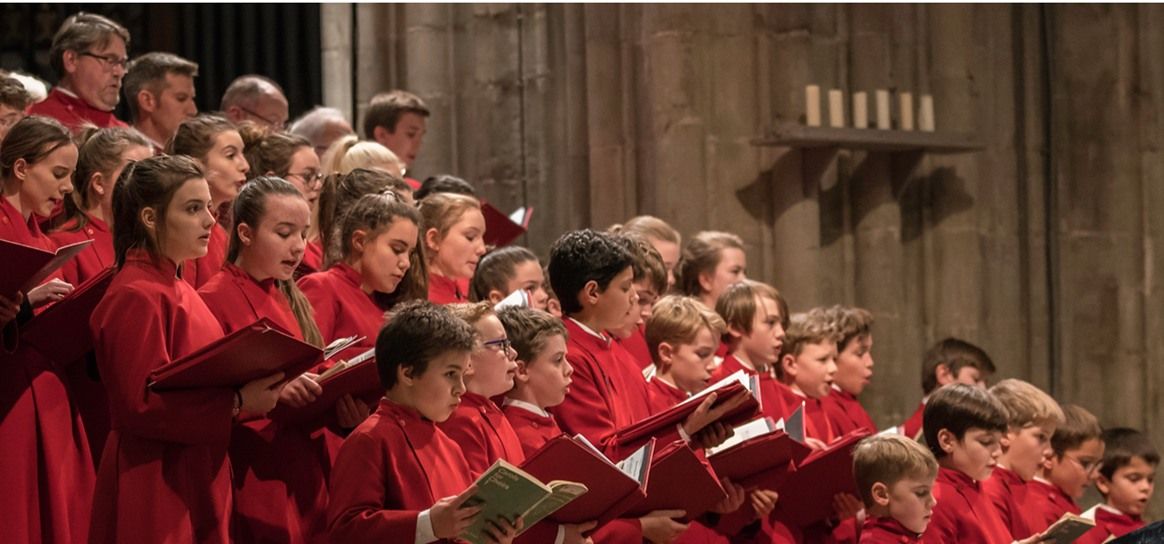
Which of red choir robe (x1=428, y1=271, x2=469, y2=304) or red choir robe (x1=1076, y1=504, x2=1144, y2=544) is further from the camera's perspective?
red choir robe (x1=1076, y1=504, x2=1144, y2=544)

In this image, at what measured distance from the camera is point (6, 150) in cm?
424

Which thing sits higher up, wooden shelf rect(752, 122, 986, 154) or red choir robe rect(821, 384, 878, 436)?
wooden shelf rect(752, 122, 986, 154)

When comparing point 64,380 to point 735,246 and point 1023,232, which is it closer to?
point 735,246

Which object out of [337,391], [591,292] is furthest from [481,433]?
[591,292]

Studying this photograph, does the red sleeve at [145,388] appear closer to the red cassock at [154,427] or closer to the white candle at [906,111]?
the red cassock at [154,427]

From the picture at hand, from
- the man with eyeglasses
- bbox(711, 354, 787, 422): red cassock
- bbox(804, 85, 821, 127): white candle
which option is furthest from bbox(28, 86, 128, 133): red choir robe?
bbox(804, 85, 821, 127): white candle

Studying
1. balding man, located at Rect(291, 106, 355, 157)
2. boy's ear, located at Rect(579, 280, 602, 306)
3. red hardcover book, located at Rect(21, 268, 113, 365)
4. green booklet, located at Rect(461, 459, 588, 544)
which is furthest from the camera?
balding man, located at Rect(291, 106, 355, 157)

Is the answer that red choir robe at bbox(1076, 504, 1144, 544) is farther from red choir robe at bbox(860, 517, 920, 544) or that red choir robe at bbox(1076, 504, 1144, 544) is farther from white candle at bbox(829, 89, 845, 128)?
white candle at bbox(829, 89, 845, 128)

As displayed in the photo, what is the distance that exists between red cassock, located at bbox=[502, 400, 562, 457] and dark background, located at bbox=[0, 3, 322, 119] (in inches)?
199

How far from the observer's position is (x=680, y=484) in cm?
421

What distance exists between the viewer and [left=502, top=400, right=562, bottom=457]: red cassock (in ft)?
14.0

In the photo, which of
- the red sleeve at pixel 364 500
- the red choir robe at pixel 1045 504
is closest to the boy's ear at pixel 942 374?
the red choir robe at pixel 1045 504

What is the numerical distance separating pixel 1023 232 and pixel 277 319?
5.63 meters

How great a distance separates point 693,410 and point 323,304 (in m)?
0.99
